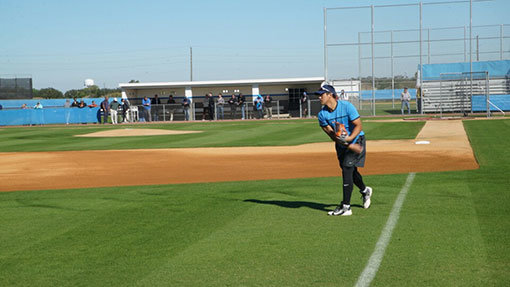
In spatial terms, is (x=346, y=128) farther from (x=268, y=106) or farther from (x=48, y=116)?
(x=48, y=116)

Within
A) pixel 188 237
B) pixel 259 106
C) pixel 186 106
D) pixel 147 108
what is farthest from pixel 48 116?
pixel 188 237

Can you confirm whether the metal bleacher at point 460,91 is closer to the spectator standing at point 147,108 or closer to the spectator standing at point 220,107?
the spectator standing at point 220,107

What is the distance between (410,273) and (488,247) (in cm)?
122

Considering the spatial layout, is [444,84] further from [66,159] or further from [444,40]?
[66,159]

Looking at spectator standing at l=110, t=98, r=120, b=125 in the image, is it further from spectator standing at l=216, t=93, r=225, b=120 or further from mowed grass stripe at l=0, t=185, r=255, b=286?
mowed grass stripe at l=0, t=185, r=255, b=286

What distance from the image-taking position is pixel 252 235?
680cm

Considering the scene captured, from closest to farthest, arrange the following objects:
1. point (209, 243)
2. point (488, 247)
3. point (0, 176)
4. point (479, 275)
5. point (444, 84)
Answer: point (479, 275) → point (488, 247) → point (209, 243) → point (0, 176) → point (444, 84)

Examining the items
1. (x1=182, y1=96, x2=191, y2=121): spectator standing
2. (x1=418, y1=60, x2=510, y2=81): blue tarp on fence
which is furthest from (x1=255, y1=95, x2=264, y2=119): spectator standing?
(x1=418, y1=60, x2=510, y2=81): blue tarp on fence

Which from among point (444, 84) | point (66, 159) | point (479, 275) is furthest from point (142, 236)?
point (444, 84)

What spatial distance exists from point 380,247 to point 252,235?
4.96 ft

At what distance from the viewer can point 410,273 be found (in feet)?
16.9

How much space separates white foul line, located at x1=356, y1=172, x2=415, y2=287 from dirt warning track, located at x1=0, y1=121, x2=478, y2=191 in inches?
151

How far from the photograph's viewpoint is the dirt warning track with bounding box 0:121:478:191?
40.2 ft

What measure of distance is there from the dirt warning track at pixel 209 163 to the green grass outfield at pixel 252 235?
4.11 ft
